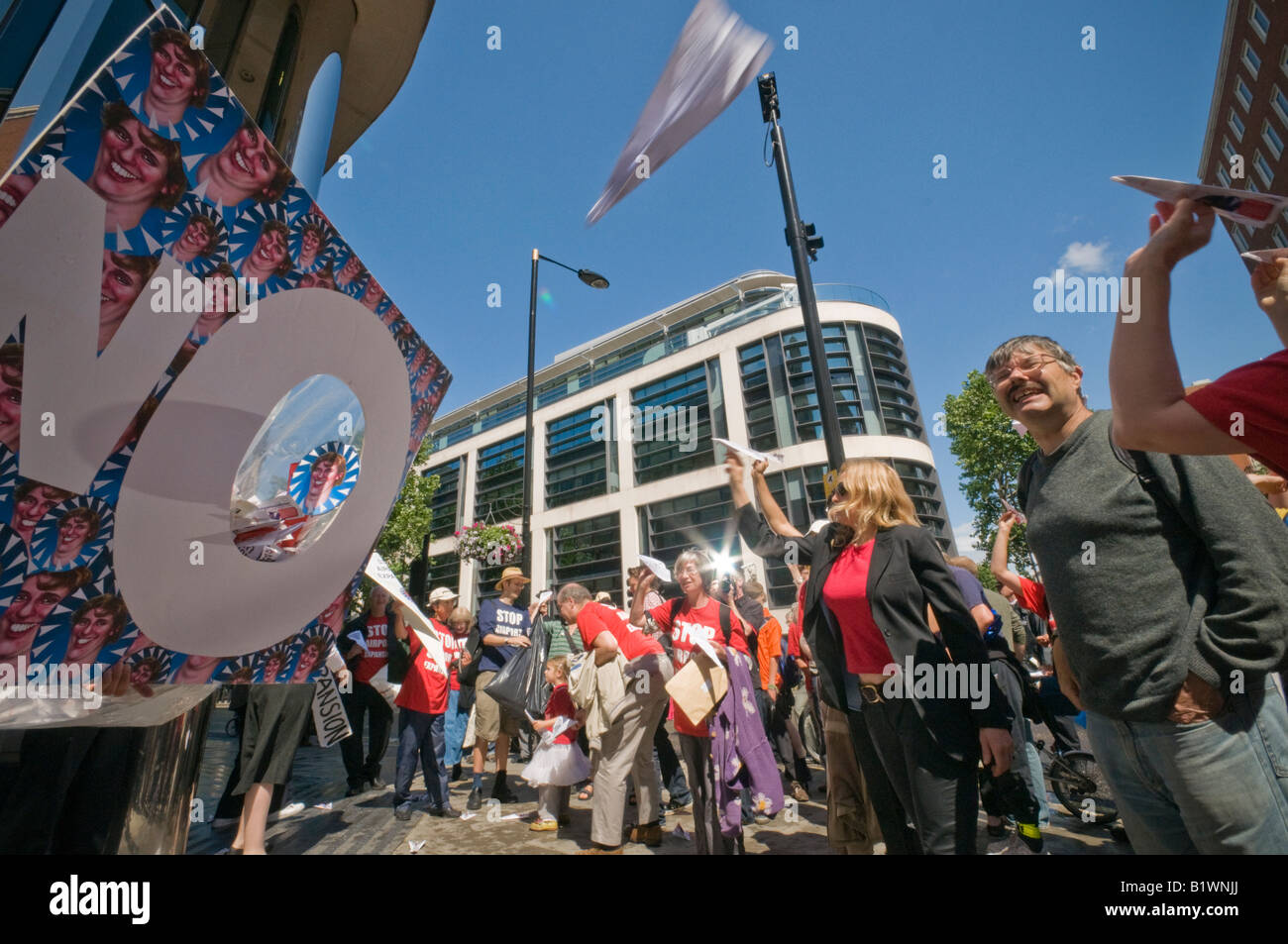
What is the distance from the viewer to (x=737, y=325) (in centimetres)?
3070

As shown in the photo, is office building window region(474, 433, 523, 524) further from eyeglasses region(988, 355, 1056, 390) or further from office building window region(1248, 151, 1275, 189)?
office building window region(1248, 151, 1275, 189)

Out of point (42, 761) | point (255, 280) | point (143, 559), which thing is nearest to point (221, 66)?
point (255, 280)

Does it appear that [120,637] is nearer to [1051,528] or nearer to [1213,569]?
[1051,528]

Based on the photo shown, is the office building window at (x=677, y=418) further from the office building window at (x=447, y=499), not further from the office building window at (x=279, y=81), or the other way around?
the office building window at (x=279, y=81)

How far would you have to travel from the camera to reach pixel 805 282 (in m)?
5.48

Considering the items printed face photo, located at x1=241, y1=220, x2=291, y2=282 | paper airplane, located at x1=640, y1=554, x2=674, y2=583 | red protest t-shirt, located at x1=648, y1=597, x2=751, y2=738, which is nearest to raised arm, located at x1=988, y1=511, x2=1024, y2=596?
red protest t-shirt, located at x1=648, y1=597, x2=751, y2=738

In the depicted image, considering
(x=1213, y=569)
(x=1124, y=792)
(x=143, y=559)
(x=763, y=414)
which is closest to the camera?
(x=143, y=559)

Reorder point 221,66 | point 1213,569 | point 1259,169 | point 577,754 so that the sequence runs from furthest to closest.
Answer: point 1259,169
point 577,754
point 221,66
point 1213,569

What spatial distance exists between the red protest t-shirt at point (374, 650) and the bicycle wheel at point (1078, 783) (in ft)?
20.8

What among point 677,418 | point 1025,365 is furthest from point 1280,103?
point 1025,365

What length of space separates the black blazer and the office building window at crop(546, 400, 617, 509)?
104 ft

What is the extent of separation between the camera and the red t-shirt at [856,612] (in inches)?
101

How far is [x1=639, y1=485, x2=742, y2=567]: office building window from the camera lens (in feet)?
94.8

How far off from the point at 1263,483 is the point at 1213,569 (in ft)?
6.07
